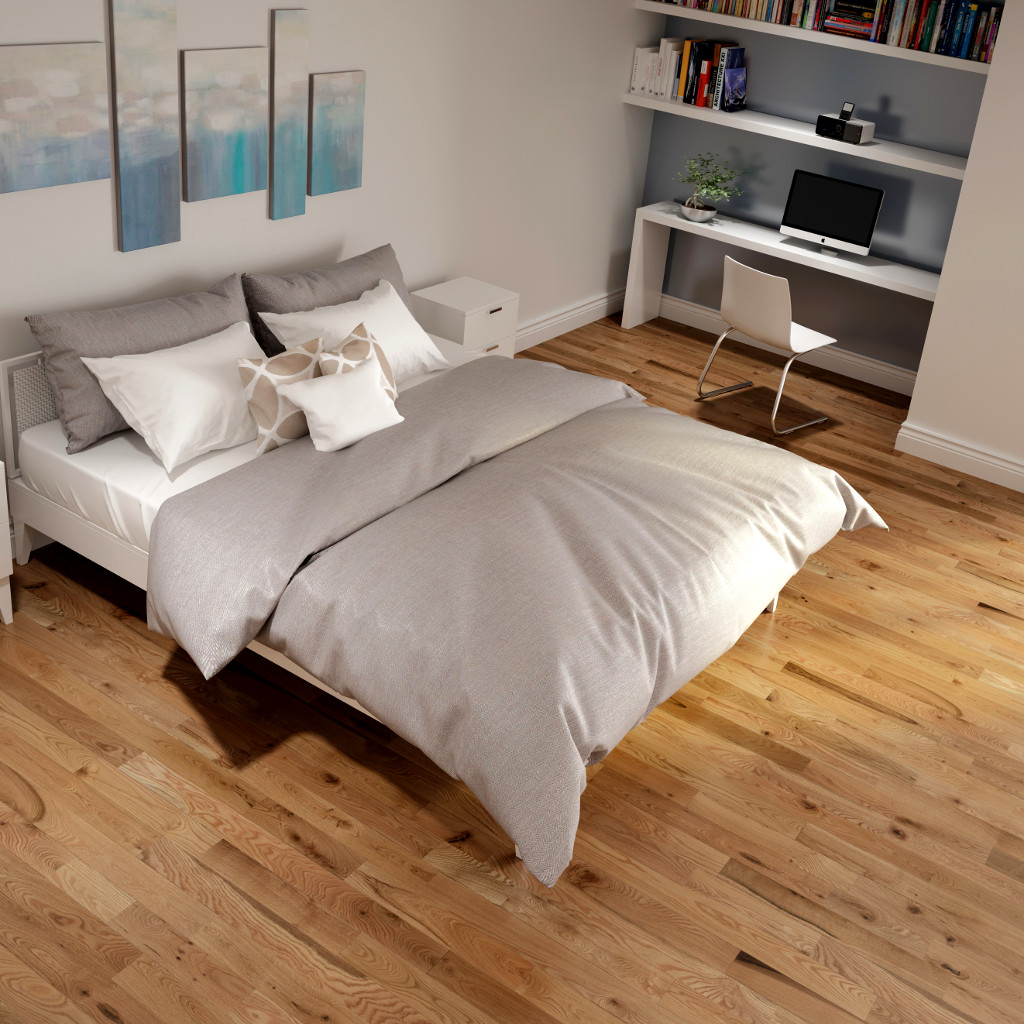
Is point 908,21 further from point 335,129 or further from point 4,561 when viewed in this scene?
point 4,561

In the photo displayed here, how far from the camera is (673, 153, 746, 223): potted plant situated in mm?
5496

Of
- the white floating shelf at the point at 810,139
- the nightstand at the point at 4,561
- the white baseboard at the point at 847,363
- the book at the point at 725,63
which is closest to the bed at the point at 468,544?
the nightstand at the point at 4,561

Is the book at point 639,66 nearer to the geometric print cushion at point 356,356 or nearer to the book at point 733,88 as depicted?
the book at point 733,88

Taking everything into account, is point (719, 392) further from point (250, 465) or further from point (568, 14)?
point (250, 465)

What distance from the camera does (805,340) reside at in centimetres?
476

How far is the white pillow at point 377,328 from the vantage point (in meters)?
3.54

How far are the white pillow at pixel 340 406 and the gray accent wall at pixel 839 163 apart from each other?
3106mm

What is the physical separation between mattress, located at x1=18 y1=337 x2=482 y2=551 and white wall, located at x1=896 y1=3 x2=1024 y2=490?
296 cm

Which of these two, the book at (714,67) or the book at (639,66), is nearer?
the book at (714,67)

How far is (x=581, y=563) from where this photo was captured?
2777 millimetres

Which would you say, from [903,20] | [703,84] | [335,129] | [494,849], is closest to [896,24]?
[903,20]

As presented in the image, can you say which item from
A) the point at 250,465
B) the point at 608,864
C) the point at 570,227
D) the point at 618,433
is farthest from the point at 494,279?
the point at 608,864

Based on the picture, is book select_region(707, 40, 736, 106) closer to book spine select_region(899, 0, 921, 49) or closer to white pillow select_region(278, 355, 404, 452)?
book spine select_region(899, 0, 921, 49)

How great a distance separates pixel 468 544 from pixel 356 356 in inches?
34.6
